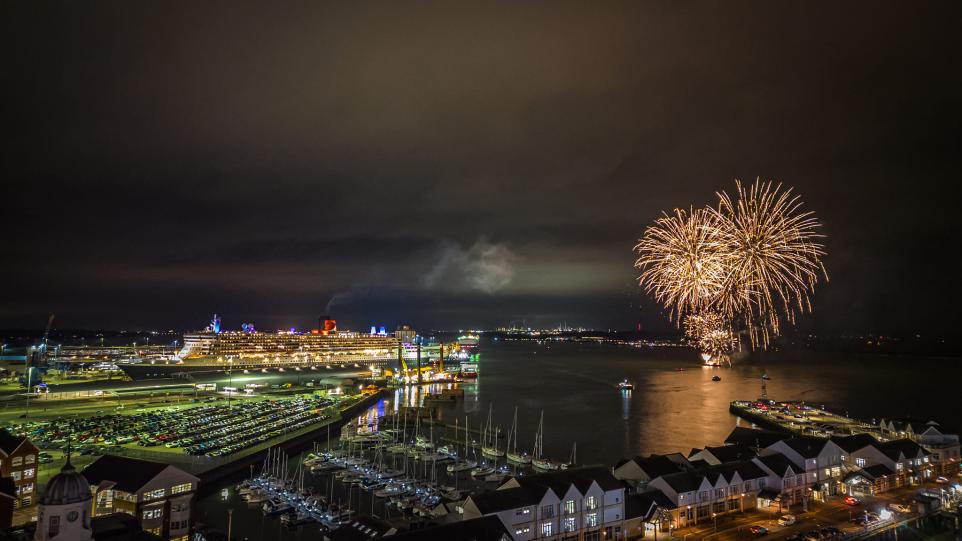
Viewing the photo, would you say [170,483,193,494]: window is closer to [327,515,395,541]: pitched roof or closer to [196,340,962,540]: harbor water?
[196,340,962,540]: harbor water

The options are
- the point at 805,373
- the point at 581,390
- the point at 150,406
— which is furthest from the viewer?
the point at 805,373

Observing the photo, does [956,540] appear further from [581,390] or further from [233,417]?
[581,390]

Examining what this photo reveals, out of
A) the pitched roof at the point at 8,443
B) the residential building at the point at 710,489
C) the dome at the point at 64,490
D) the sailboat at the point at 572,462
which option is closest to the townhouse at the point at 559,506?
the residential building at the point at 710,489

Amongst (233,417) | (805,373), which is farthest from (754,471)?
(805,373)

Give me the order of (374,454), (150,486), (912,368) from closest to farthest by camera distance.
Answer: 1. (150,486)
2. (374,454)
3. (912,368)

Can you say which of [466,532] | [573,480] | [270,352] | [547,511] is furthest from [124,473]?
[270,352]

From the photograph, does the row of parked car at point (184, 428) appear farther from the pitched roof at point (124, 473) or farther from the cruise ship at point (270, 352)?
the cruise ship at point (270, 352)

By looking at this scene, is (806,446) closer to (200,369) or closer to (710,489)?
(710,489)
